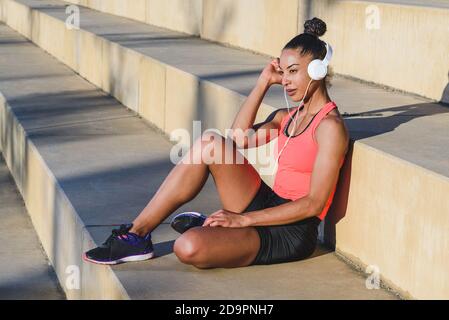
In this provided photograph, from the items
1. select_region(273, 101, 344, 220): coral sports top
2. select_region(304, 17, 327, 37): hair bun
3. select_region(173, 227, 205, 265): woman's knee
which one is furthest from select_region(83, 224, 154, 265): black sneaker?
select_region(304, 17, 327, 37): hair bun

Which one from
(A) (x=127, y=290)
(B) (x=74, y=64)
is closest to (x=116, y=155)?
(A) (x=127, y=290)

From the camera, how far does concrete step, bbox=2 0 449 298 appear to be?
4195 mm

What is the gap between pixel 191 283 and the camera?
14.6ft

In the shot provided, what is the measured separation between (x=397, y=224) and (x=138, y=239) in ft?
3.80

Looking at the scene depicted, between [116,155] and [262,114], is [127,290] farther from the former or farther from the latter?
[116,155]

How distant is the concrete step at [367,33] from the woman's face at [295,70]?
1.79 m

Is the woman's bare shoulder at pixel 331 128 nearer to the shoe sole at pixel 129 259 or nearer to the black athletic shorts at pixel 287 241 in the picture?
the black athletic shorts at pixel 287 241

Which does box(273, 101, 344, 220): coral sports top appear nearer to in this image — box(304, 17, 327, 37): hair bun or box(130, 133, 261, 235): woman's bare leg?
box(130, 133, 261, 235): woman's bare leg

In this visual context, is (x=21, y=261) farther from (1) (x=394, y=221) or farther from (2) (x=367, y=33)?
(2) (x=367, y=33)

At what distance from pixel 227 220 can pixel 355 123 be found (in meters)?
1.25

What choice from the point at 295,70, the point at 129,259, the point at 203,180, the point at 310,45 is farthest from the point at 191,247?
the point at 310,45

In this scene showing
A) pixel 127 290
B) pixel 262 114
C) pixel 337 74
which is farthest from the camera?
pixel 337 74

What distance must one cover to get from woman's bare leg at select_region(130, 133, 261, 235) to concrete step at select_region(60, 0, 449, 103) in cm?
193
